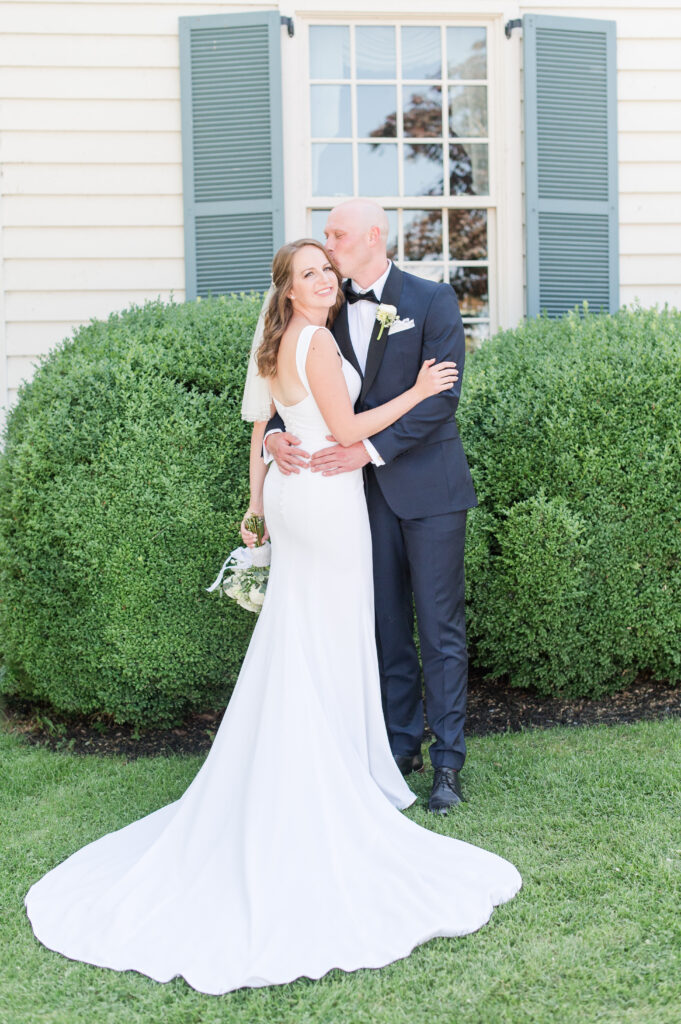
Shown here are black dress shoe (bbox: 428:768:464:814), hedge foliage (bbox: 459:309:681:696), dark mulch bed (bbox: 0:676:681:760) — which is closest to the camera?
black dress shoe (bbox: 428:768:464:814)

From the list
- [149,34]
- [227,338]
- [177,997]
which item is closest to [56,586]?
[227,338]

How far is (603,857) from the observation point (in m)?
2.96

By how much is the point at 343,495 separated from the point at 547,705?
74.0 inches

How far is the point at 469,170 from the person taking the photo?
20.1 ft

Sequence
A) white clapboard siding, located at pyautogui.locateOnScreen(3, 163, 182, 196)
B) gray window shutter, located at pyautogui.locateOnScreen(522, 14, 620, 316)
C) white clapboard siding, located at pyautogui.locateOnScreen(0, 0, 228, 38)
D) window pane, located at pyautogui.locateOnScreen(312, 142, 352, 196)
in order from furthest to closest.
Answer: window pane, located at pyautogui.locateOnScreen(312, 142, 352, 196) < gray window shutter, located at pyautogui.locateOnScreen(522, 14, 620, 316) < white clapboard siding, located at pyautogui.locateOnScreen(3, 163, 182, 196) < white clapboard siding, located at pyautogui.locateOnScreen(0, 0, 228, 38)

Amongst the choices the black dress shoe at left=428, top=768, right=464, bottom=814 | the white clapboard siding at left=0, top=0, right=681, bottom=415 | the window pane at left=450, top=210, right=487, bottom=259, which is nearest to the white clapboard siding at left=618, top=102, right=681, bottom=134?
the white clapboard siding at left=0, top=0, right=681, bottom=415

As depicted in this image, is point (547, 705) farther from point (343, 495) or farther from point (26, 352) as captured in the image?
point (26, 352)

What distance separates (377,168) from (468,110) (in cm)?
70

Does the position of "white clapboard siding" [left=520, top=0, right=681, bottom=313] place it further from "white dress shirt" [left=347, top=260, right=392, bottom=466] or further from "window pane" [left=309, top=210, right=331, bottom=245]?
"white dress shirt" [left=347, top=260, right=392, bottom=466]

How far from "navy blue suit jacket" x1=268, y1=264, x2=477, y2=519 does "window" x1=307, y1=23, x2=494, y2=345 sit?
2770mm

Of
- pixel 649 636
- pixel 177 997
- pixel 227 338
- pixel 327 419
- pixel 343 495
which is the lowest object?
pixel 177 997

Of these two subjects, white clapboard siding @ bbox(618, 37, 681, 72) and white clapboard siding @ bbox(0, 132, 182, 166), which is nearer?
white clapboard siding @ bbox(0, 132, 182, 166)

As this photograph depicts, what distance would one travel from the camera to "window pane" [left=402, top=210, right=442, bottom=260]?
6.14m

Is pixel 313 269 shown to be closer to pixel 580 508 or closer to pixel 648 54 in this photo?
pixel 580 508
